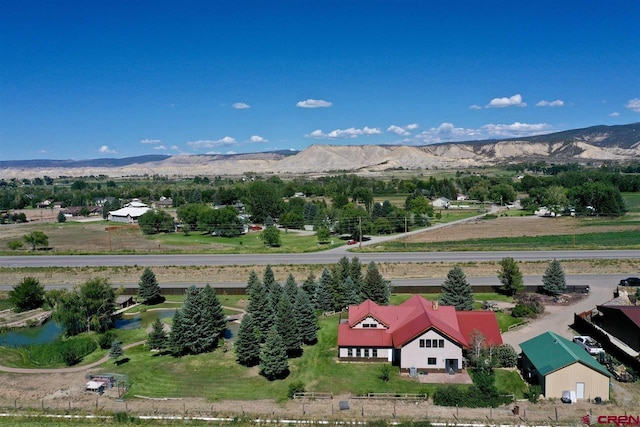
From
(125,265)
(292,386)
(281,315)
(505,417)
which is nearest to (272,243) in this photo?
(125,265)

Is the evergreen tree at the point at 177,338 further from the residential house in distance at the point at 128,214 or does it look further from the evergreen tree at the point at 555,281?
the residential house in distance at the point at 128,214

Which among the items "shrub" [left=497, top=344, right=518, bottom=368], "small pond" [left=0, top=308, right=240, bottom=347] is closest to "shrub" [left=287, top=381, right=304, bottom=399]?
"small pond" [left=0, top=308, right=240, bottom=347]

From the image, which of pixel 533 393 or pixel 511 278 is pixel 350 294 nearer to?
pixel 511 278

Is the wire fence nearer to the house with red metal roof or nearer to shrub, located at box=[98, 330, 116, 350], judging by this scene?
the house with red metal roof

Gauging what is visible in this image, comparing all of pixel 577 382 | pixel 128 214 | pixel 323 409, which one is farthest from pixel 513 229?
pixel 128 214

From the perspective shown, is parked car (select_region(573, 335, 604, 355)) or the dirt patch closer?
parked car (select_region(573, 335, 604, 355))

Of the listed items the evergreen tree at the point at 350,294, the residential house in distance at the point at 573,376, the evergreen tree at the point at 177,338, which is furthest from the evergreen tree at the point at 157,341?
the residential house in distance at the point at 573,376
